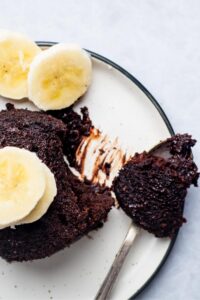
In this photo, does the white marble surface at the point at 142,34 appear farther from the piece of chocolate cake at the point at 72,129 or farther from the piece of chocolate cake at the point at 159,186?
the piece of chocolate cake at the point at 72,129

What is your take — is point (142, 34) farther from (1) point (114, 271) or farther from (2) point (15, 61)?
(1) point (114, 271)

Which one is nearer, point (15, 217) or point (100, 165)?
point (15, 217)

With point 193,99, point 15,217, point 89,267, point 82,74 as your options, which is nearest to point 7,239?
point 15,217

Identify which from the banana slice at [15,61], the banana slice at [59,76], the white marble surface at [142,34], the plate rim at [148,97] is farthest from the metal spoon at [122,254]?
the banana slice at [15,61]

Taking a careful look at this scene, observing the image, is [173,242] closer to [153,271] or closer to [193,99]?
[153,271]

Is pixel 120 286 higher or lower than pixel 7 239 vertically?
lower
